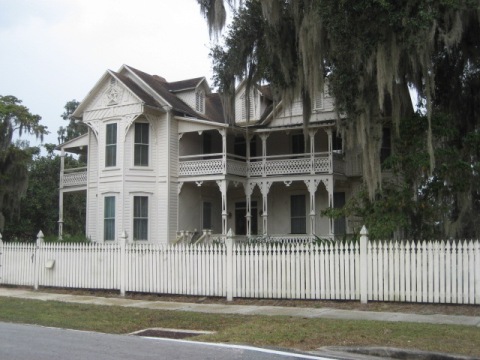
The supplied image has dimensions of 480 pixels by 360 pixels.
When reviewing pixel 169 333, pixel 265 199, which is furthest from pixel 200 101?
pixel 169 333

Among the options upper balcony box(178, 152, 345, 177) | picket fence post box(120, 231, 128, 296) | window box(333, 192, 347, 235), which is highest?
upper balcony box(178, 152, 345, 177)

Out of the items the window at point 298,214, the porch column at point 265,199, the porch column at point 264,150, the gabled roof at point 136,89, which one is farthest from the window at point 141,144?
the window at point 298,214

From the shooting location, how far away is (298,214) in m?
28.2

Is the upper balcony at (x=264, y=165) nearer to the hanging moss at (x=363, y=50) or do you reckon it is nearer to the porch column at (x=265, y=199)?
the porch column at (x=265, y=199)

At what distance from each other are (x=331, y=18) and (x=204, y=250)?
7.07 m

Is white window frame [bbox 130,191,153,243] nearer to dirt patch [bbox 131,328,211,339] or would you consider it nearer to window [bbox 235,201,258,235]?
window [bbox 235,201,258,235]

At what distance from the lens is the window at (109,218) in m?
26.5

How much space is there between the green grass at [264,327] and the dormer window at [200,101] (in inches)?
636

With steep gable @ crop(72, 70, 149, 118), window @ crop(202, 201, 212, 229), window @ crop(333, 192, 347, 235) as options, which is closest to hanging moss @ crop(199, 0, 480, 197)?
steep gable @ crop(72, 70, 149, 118)

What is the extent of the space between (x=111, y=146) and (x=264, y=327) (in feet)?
57.2

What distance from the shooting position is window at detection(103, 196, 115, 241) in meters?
26.5

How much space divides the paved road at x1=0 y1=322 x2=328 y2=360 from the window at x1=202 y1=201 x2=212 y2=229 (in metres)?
18.1

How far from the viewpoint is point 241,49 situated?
20.2 meters

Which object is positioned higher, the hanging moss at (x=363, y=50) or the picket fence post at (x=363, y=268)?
the hanging moss at (x=363, y=50)
